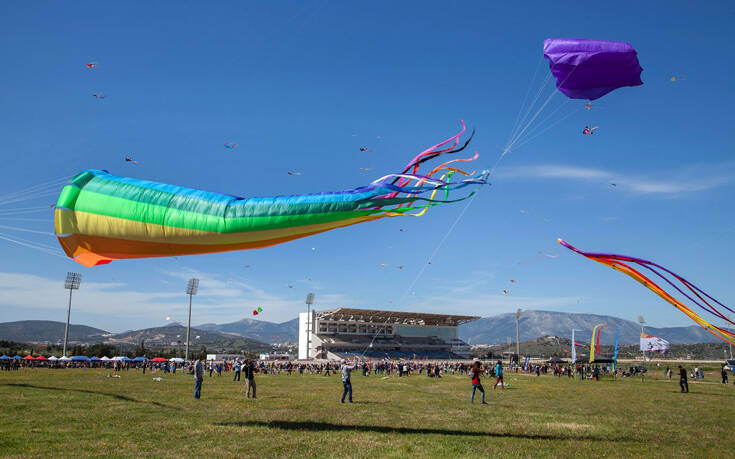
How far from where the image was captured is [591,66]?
1132 cm

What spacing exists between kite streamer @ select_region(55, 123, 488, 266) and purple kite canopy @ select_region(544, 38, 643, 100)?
4.61 m

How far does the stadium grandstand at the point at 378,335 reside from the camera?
95.2 meters

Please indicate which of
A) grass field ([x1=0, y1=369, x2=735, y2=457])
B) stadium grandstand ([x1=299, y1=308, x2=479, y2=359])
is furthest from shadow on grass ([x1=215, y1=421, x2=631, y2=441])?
stadium grandstand ([x1=299, y1=308, x2=479, y2=359])

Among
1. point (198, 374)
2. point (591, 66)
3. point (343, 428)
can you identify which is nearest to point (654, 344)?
point (591, 66)

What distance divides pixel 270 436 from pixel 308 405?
18.5 feet

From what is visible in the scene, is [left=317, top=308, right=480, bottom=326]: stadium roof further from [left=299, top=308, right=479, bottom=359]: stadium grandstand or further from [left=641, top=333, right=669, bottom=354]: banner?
[left=641, top=333, right=669, bottom=354]: banner

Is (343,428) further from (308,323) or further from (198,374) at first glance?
(308,323)

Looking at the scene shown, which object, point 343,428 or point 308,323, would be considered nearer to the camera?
point 343,428

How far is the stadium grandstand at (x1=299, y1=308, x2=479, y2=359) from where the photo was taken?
9525 cm

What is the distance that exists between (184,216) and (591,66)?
1002cm

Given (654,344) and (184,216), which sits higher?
(184,216)

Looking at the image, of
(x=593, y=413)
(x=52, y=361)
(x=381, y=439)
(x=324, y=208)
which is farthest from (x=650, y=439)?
(x=52, y=361)

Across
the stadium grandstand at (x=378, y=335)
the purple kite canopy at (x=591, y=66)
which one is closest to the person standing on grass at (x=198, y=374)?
the purple kite canopy at (x=591, y=66)

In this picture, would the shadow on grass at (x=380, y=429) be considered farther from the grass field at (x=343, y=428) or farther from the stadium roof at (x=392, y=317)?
the stadium roof at (x=392, y=317)
